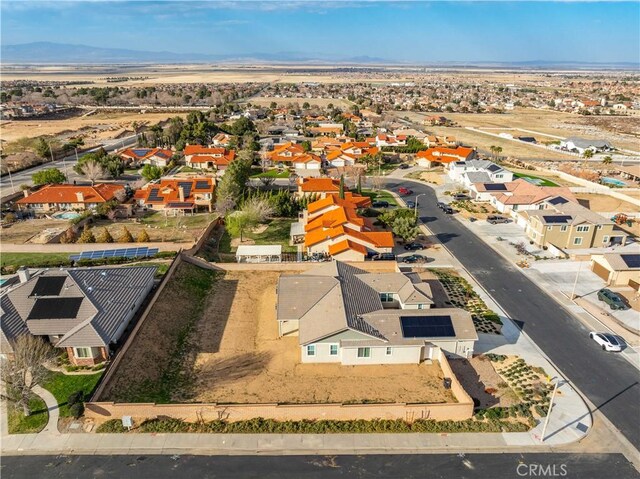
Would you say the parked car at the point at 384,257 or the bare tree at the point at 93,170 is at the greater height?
the bare tree at the point at 93,170

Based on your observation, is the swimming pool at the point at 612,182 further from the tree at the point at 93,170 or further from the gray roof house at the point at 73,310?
the tree at the point at 93,170

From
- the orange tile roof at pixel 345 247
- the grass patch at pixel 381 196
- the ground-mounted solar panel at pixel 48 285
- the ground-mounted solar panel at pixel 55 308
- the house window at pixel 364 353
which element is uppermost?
the ground-mounted solar panel at pixel 48 285

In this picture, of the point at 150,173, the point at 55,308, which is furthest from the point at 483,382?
the point at 150,173

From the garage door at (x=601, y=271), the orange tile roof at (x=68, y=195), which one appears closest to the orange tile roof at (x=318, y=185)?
the orange tile roof at (x=68, y=195)

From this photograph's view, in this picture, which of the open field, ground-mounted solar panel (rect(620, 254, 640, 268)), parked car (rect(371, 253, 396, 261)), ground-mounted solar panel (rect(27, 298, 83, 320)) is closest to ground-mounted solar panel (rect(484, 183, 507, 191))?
ground-mounted solar panel (rect(620, 254, 640, 268))

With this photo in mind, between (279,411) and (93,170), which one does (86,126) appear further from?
(279,411)

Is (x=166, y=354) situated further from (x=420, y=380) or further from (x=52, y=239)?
(x=52, y=239)

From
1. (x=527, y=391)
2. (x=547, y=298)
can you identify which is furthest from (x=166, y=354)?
(x=547, y=298)
